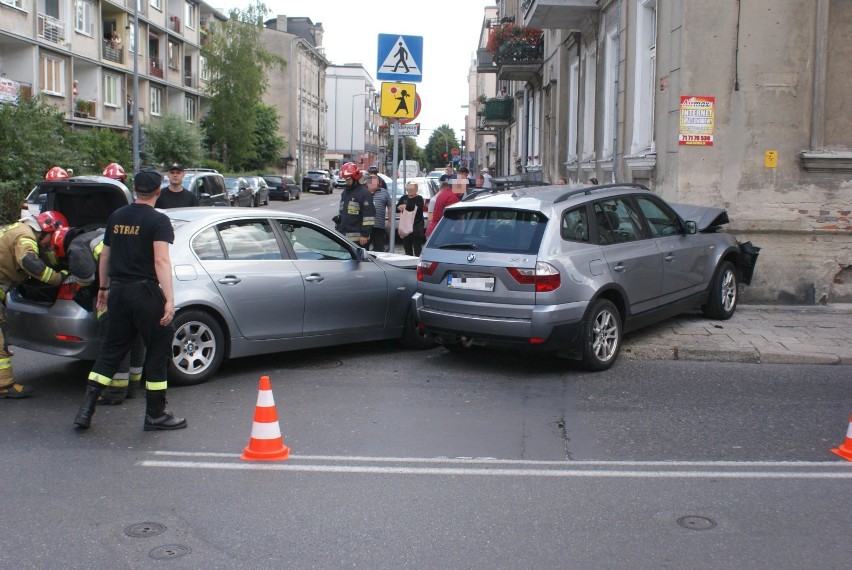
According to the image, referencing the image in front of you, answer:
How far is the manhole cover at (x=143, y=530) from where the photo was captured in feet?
14.6

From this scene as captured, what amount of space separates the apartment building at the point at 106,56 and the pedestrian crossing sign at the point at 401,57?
21.7 metres

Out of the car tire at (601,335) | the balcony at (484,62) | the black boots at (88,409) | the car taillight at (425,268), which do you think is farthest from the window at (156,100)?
the black boots at (88,409)

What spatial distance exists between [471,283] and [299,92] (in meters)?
73.0

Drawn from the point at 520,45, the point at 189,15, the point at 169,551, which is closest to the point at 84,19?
the point at 189,15

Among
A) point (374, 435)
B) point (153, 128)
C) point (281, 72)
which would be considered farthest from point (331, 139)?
point (374, 435)

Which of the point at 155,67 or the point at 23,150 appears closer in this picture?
the point at 23,150

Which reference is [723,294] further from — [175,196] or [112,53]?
[112,53]

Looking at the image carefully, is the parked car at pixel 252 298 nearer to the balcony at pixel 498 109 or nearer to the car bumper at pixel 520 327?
the car bumper at pixel 520 327

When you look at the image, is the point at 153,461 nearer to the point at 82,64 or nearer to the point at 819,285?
the point at 819,285

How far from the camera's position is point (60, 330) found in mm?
7184

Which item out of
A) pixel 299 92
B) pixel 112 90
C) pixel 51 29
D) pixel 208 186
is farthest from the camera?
pixel 299 92

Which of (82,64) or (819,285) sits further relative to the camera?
(82,64)

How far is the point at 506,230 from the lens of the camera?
8297mm

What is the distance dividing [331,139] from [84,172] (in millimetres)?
73592
